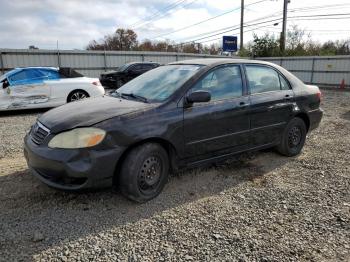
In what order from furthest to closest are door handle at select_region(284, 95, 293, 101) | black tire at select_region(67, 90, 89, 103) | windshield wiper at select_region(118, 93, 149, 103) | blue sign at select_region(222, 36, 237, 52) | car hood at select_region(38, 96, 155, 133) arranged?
blue sign at select_region(222, 36, 237, 52), black tire at select_region(67, 90, 89, 103), door handle at select_region(284, 95, 293, 101), windshield wiper at select_region(118, 93, 149, 103), car hood at select_region(38, 96, 155, 133)

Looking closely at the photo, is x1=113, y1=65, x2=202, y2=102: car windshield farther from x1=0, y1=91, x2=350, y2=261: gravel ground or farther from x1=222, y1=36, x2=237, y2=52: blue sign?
x1=222, y1=36, x2=237, y2=52: blue sign

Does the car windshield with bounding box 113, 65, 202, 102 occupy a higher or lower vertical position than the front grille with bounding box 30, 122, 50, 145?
higher

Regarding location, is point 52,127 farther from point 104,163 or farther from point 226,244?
point 226,244

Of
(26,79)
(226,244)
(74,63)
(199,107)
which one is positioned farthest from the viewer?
(74,63)

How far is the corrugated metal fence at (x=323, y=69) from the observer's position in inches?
781

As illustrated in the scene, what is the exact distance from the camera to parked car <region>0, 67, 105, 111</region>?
356 inches

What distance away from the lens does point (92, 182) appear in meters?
3.24

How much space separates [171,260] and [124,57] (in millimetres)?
19155

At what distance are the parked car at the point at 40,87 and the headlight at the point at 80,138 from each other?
18.5 feet

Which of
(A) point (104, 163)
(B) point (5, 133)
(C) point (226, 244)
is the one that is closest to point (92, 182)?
(A) point (104, 163)

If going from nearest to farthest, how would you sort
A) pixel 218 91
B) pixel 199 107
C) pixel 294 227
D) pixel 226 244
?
1. pixel 226 244
2. pixel 294 227
3. pixel 199 107
4. pixel 218 91

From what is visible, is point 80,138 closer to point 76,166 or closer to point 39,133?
point 76,166

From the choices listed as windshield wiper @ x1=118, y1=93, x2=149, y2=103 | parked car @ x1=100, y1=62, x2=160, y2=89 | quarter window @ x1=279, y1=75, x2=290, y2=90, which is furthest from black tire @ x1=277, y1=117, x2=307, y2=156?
parked car @ x1=100, y1=62, x2=160, y2=89

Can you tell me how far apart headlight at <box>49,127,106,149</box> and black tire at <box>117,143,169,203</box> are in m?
0.41
